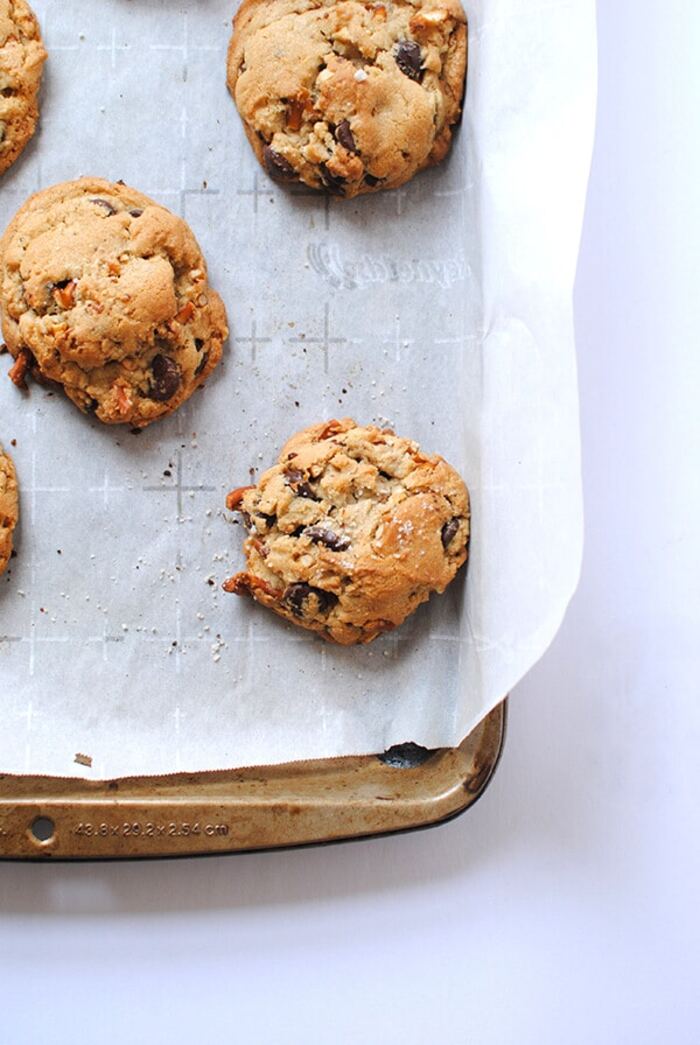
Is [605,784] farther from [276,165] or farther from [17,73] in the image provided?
[17,73]

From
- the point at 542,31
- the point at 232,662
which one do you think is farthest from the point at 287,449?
the point at 542,31

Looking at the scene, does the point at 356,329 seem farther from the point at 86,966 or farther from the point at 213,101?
the point at 86,966

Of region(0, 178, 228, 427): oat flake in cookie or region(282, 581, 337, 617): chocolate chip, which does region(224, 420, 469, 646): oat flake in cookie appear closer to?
region(282, 581, 337, 617): chocolate chip

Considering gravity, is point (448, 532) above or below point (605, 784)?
above

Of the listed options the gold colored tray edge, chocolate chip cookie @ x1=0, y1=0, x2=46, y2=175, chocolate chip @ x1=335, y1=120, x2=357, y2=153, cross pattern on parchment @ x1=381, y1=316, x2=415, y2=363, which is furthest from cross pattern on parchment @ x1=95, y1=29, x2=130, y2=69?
the gold colored tray edge

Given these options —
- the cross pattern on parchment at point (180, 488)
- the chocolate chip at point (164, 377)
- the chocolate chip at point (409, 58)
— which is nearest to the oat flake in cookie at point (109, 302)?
the chocolate chip at point (164, 377)

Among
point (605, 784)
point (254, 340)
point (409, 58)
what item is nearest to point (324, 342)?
point (254, 340)

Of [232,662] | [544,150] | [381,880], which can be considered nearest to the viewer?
[544,150]

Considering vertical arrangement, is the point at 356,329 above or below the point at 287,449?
Result: above
